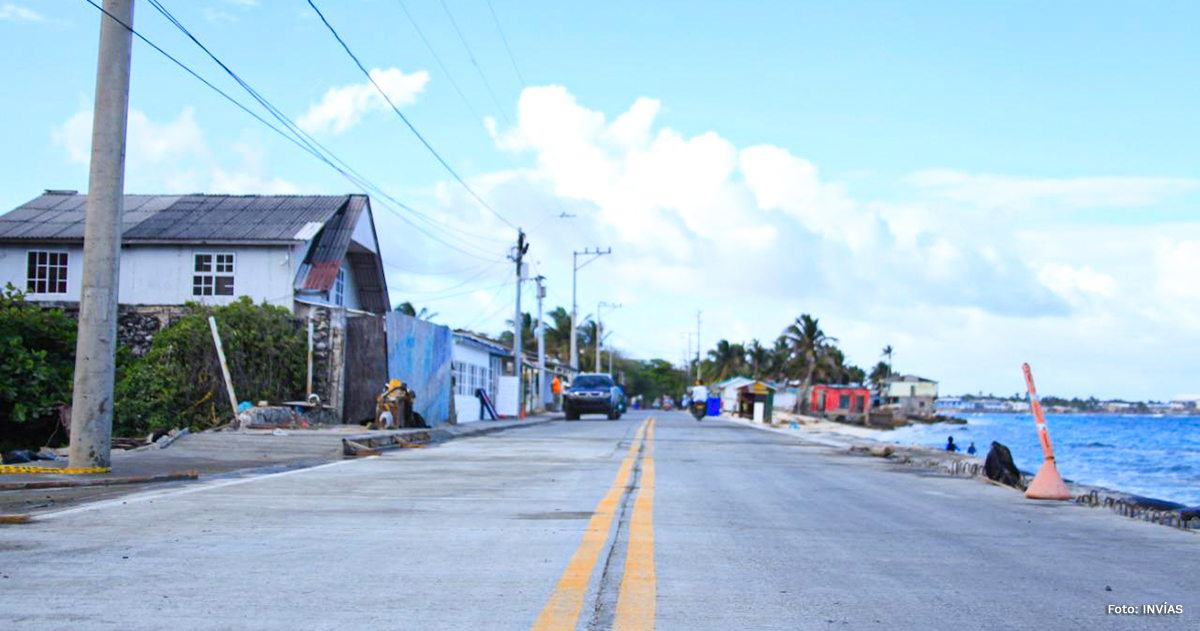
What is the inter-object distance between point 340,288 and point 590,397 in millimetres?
14471

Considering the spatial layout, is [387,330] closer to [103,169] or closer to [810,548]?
[103,169]

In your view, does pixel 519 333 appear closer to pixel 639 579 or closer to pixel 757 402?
pixel 757 402

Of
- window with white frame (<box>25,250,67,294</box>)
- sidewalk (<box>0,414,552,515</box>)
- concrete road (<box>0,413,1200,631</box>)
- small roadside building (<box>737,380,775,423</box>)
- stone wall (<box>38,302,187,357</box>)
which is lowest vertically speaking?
concrete road (<box>0,413,1200,631</box>)

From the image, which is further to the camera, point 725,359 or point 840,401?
point 725,359

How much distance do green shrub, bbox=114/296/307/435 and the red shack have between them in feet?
257

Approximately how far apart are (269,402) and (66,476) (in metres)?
12.9

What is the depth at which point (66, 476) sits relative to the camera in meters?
11.4

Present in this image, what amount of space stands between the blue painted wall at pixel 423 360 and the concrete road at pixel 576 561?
574 inches

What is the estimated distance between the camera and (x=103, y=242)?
12.3m

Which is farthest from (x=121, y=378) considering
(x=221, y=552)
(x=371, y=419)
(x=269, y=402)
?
(x=221, y=552)

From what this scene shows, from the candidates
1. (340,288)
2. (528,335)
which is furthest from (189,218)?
(528,335)

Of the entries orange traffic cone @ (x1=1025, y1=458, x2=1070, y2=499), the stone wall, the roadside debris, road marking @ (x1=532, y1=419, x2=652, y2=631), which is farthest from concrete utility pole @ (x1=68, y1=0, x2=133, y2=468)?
the stone wall

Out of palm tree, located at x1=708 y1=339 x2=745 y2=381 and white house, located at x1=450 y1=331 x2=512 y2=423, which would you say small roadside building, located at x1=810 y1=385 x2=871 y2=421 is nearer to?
palm tree, located at x1=708 y1=339 x2=745 y2=381

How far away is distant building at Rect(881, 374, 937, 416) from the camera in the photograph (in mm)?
142125
